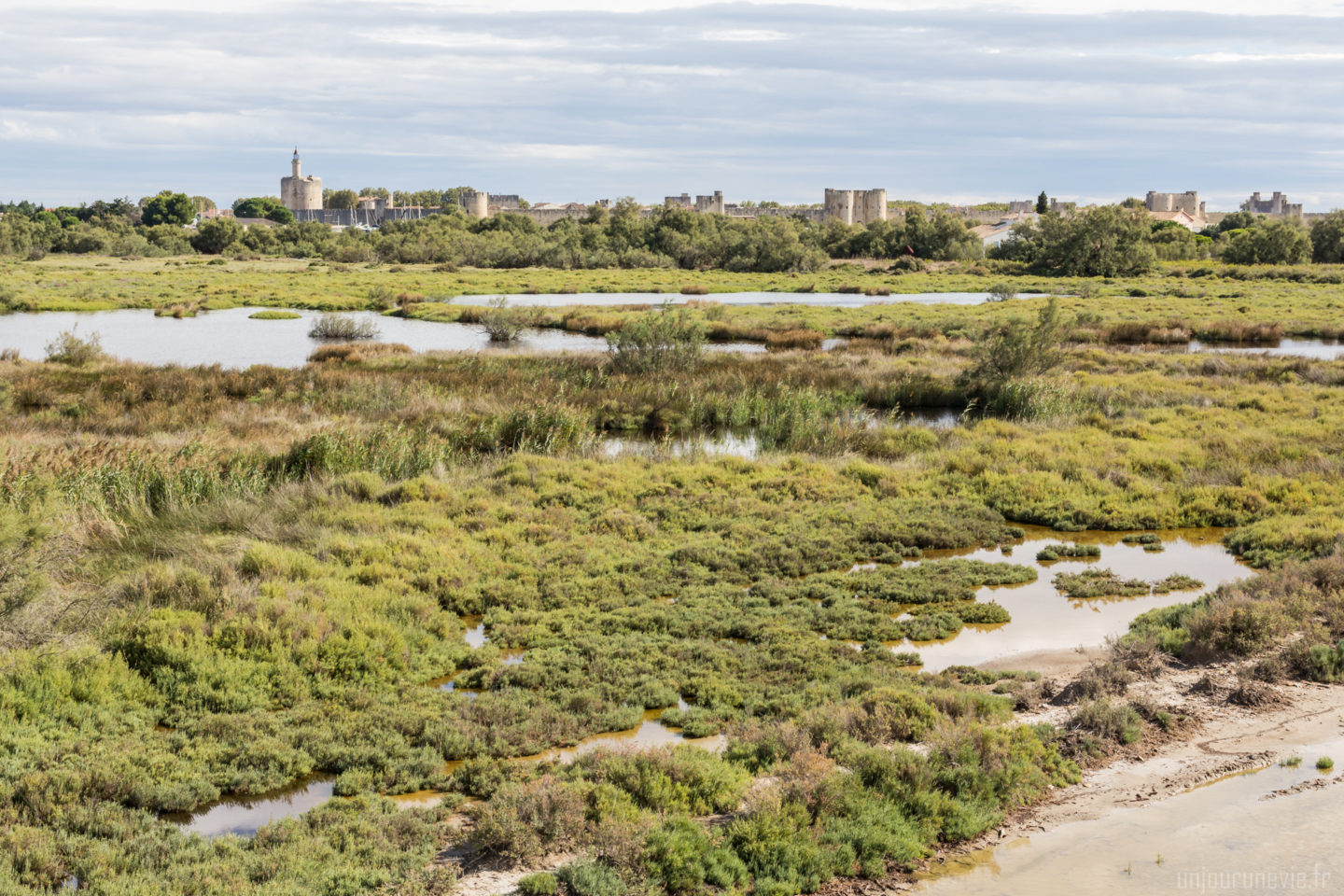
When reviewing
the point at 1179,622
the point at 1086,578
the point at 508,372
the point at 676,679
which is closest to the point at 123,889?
the point at 676,679

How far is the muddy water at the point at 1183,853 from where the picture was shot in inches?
260

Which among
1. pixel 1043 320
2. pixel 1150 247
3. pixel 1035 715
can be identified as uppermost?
pixel 1150 247

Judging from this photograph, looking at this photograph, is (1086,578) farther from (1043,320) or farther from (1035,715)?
(1043,320)

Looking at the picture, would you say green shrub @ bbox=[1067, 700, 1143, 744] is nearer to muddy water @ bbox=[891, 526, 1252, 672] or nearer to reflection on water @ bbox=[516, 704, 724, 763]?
muddy water @ bbox=[891, 526, 1252, 672]

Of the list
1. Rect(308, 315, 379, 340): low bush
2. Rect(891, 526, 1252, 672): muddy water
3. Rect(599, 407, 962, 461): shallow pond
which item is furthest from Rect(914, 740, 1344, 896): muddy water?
Rect(308, 315, 379, 340): low bush

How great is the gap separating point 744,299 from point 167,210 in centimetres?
12195

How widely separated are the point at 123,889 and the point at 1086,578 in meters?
11.6

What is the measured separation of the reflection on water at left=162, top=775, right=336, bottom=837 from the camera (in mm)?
7102

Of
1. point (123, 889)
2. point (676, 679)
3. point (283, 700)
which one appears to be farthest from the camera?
point (676, 679)

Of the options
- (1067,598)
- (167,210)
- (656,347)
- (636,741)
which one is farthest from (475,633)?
(167,210)

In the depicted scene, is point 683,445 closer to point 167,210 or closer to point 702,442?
point 702,442

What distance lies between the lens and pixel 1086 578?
1347 centimetres

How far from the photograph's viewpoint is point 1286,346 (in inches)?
1746

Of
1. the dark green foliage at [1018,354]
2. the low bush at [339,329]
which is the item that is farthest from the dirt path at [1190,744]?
the low bush at [339,329]
